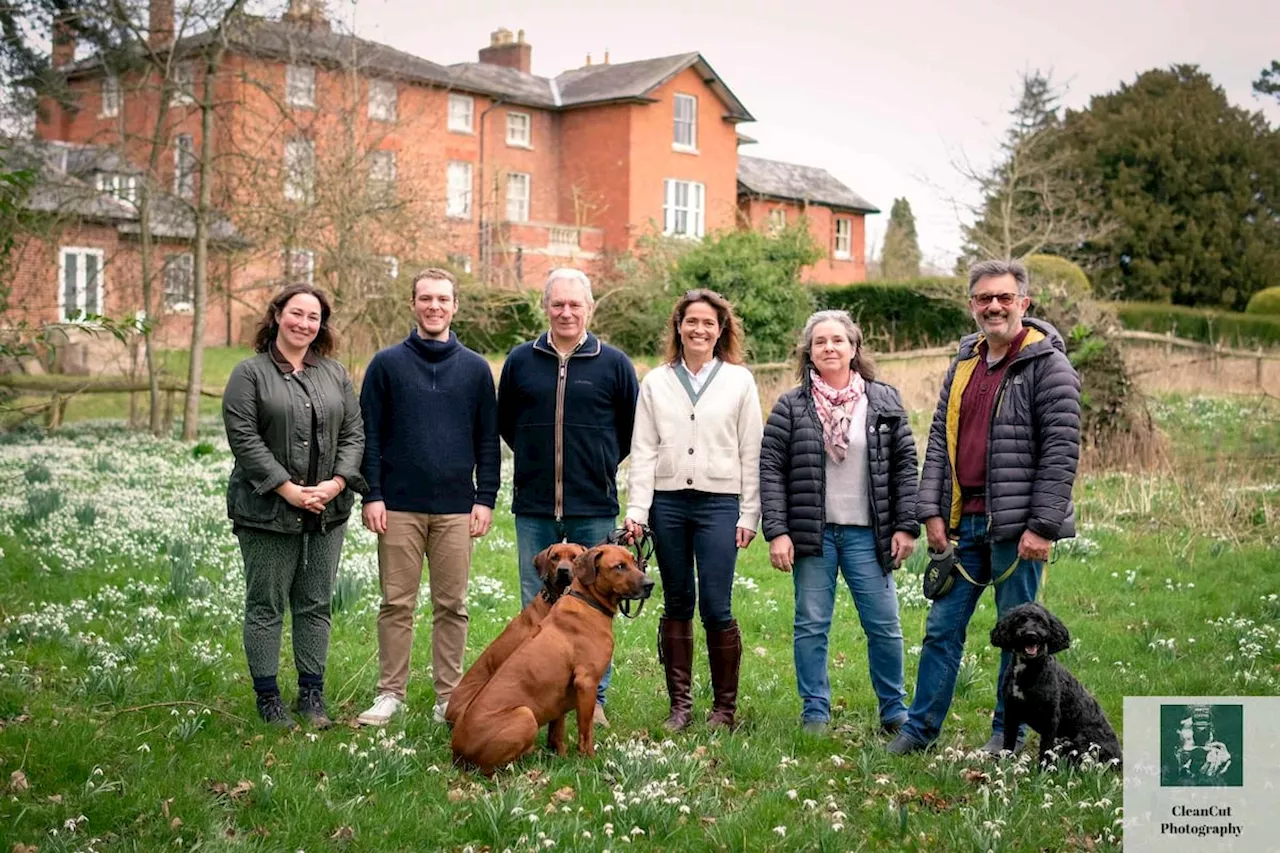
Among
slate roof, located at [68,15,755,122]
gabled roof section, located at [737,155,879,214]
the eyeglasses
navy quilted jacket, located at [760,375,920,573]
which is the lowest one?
navy quilted jacket, located at [760,375,920,573]

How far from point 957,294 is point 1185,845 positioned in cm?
2338

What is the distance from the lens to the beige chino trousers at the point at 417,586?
20.3 feet

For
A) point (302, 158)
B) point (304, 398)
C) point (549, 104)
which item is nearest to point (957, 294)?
point (302, 158)

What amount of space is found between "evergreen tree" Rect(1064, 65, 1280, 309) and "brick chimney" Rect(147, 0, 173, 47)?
99.7 feet

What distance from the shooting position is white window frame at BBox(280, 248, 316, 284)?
1945 centimetres

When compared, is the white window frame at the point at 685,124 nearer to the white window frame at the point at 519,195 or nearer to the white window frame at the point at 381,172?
the white window frame at the point at 519,195

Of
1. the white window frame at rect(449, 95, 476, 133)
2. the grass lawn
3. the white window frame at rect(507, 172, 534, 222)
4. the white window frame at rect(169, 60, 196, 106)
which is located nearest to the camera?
the grass lawn

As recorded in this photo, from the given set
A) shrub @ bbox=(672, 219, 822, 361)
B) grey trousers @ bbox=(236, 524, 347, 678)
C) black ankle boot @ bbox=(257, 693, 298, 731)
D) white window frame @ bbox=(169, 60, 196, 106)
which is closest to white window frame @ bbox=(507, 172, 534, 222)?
shrub @ bbox=(672, 219, 822, 361)

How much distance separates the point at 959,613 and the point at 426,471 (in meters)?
2.70

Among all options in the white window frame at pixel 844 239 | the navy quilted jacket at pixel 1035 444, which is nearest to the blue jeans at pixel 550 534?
the navy quilted jacket at pixel 1035 444

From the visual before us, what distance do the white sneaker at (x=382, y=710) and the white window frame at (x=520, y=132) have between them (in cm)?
3712

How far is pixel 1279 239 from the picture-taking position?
139ft

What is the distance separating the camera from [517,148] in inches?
1646

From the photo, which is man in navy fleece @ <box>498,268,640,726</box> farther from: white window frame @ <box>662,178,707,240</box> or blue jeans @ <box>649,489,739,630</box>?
white window frame @ <box>662,178,707,240</box>
